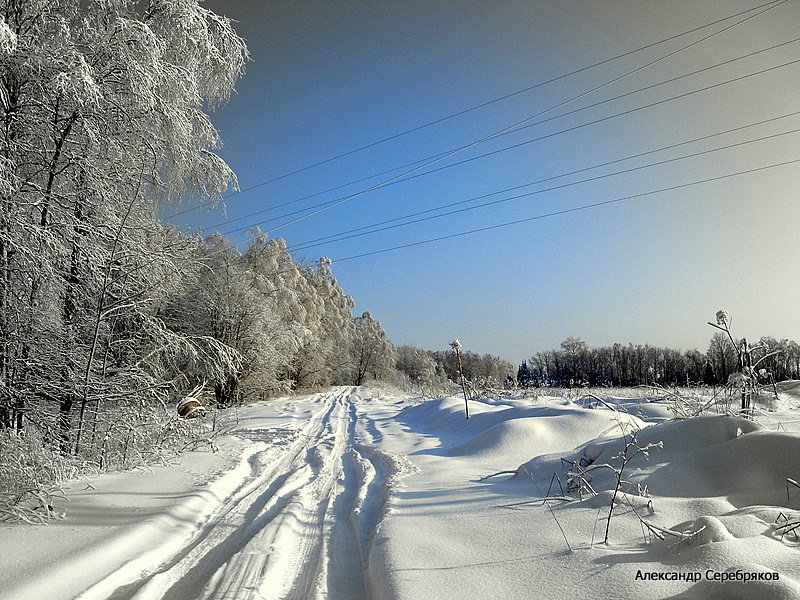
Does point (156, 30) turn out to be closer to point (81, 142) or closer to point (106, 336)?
point (81, 142)

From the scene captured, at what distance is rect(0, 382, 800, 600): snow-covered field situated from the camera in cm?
228

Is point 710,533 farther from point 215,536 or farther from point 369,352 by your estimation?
point 369,352

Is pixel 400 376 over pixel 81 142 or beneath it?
beneath

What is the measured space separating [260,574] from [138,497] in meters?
2.22

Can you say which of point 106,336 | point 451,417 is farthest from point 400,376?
point 106,336

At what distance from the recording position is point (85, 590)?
255cm

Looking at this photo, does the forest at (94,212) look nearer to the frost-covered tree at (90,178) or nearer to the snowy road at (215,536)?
the frost-covered tree at (90,178)

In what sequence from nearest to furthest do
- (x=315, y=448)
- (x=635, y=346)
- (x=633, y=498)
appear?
(x=633, y=498)
(x=315, y=448)
(x=635, y=346)

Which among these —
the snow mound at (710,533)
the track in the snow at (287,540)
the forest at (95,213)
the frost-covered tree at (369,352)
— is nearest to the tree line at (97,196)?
the forest at (95,213)

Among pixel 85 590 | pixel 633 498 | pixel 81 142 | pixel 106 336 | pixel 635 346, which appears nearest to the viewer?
pixel 85 590

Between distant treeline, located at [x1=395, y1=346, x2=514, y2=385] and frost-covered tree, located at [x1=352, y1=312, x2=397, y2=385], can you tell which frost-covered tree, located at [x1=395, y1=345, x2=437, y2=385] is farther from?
frost-covered tree, located at [x1=352, y1=312, x2=397, y2=385]

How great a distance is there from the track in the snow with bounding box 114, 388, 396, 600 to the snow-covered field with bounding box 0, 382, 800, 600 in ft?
0.05

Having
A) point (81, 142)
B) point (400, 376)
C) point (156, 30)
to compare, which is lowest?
point (400, 376)

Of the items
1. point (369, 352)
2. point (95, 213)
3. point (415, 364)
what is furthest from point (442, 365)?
point (95, 213)
